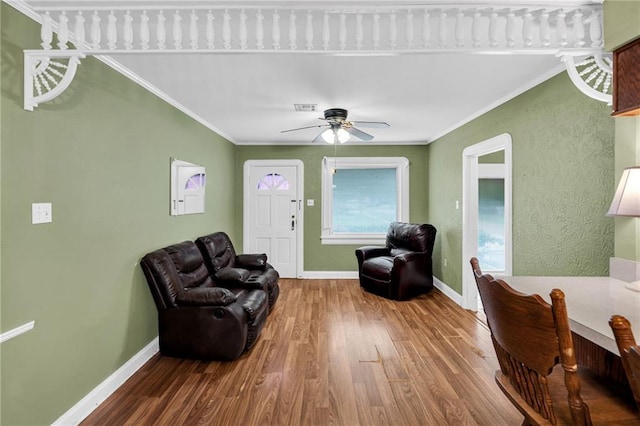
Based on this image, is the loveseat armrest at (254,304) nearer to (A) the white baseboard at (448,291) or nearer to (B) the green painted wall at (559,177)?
(B) the green painted wall at (559,177)

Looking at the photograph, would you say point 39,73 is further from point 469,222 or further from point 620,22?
point 469,222

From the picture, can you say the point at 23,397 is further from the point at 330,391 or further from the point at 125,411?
the point at 330,391

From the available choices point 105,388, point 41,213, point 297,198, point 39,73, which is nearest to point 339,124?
point 297,198

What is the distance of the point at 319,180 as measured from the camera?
5.62 metres

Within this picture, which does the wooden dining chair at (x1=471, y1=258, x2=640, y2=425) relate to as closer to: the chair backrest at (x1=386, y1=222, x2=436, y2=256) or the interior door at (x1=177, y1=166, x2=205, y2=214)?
the interior door at (x1=177, y1=166, x2=205, y2=214)

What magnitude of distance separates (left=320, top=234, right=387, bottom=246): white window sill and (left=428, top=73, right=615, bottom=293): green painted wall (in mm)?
2666

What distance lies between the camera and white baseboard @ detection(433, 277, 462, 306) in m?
4.28

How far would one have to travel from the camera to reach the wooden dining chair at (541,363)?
90cm

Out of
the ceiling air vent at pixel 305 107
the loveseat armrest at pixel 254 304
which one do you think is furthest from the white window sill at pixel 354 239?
the ceiling air vent at pixel 305 107

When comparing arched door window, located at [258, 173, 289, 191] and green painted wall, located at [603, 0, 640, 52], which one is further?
arched door window, located at [258, 173, 289, 191]

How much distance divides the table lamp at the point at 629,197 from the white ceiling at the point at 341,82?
0.99 m

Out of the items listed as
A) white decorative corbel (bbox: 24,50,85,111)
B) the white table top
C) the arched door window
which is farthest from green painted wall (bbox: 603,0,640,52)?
the arched door window

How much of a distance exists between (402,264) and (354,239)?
1.44 meters

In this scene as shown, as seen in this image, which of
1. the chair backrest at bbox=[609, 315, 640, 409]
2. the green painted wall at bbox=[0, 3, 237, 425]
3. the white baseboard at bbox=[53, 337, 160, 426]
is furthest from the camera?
the white baseboard at bbox=[53, 337, 160, 426]
